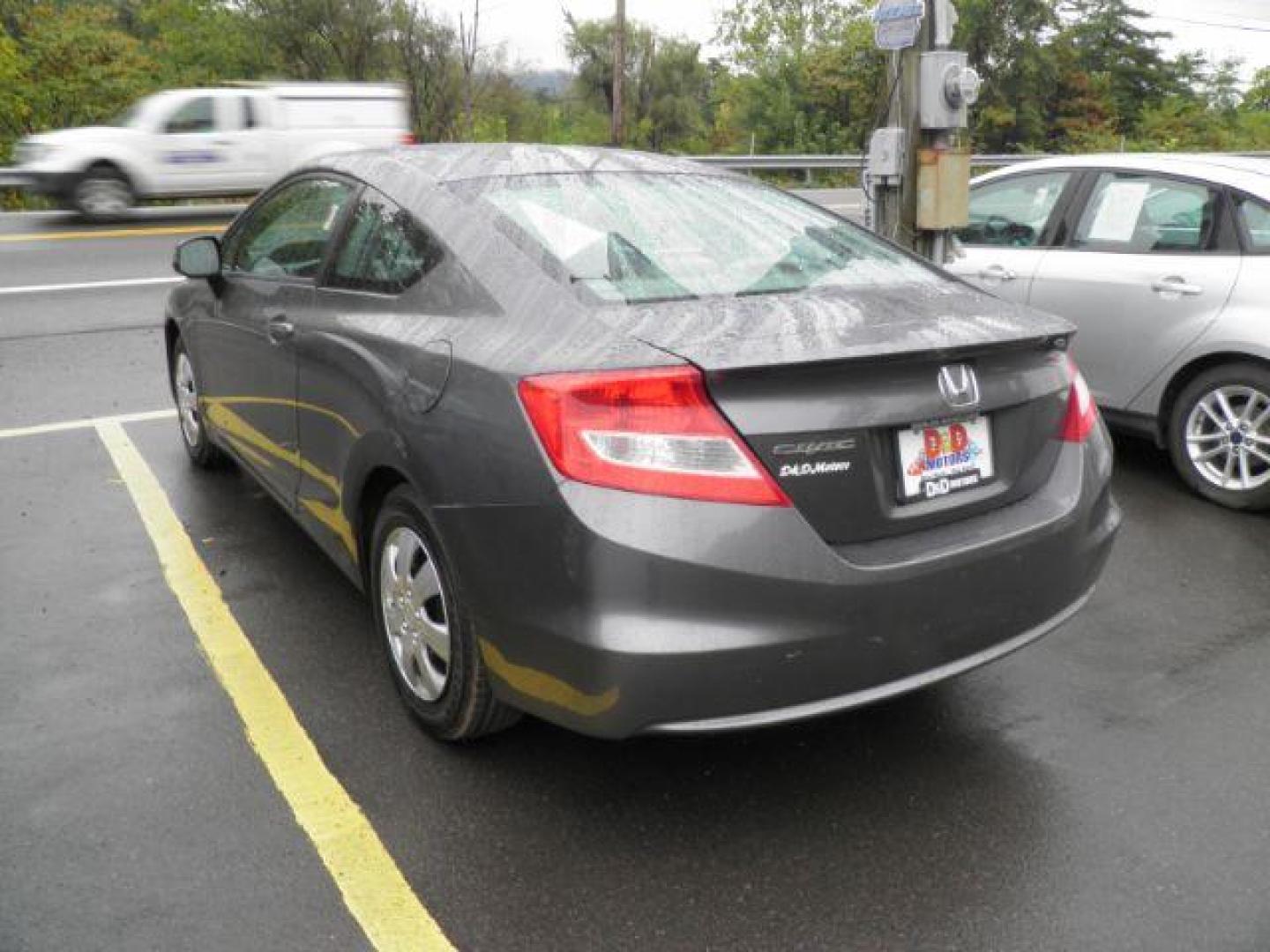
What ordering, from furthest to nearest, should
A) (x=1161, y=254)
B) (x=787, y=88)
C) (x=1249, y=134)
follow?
(x=787, y=88), (x=1249, y=134), (x=1161, y=254)

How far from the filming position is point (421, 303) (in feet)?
9.91

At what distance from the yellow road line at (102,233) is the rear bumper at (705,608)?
13.5 meters

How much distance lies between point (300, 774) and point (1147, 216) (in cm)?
458

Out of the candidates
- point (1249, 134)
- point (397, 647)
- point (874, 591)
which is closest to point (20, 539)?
point (397, 647)

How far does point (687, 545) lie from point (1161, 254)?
Answer: 12.9ft

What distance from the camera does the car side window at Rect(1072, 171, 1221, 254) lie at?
5199 millimetres

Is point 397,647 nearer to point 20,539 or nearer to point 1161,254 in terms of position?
point 20,539

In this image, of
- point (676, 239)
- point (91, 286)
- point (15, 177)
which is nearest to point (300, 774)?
point (676, 239)

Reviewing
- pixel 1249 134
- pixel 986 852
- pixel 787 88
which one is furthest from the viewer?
pixel 787 88

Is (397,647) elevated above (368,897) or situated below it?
above

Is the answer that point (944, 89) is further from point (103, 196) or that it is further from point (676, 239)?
point (103, 196)

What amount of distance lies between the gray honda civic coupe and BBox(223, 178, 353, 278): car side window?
0.19 m

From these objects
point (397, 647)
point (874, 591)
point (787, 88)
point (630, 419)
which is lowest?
point (397, 647)

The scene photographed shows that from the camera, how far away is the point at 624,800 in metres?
2.88
